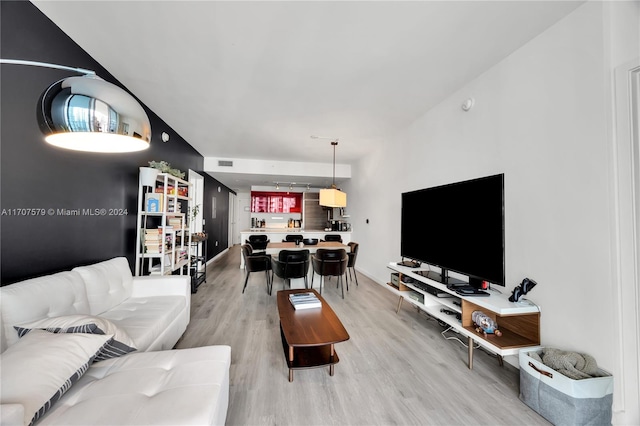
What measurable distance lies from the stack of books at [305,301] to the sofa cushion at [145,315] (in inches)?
45.7

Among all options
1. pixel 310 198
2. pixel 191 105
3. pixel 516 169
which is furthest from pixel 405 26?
pixel 310 198

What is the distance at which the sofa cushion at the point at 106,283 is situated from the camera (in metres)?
2.02

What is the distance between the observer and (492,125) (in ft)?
8.19

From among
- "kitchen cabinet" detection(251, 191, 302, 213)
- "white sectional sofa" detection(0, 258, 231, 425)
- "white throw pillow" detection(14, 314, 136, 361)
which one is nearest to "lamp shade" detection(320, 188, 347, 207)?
"white sectional sofa" detection(0, 258, 231, 425)

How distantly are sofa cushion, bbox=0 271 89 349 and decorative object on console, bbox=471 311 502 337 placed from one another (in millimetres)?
3327

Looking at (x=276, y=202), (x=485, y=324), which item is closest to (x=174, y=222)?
(x=485, y=324)

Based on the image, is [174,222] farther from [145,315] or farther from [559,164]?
[559,164]

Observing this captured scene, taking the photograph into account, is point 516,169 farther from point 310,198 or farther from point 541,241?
point 310,198

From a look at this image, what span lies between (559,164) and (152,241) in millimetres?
4404

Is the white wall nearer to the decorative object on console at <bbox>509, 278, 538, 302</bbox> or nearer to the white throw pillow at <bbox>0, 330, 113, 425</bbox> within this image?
the decorative object on console at <bbox>509, 278, 538, 302</bbox>

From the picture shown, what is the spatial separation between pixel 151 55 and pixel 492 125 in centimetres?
356

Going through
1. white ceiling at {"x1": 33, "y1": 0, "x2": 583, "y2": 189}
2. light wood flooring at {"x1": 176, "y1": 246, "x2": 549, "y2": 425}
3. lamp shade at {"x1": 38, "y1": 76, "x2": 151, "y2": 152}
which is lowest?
light wood flooring at {"x1": 176, "y1": 246, "x2": 549, "y2": 425}

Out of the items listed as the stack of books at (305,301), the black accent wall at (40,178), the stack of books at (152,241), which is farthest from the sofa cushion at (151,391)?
the stack of books at (152,241)

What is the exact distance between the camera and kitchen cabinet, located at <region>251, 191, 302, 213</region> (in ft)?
30.3
